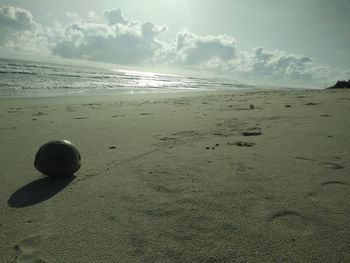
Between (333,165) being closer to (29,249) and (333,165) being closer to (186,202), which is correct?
(186,202)

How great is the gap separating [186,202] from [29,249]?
1.10 m

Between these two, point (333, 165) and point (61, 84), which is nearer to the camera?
point (333, 165)

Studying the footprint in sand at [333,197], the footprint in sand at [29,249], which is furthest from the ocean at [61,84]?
the footprint in sand at [333,197]

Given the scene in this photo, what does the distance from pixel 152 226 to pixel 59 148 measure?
1.41 metres

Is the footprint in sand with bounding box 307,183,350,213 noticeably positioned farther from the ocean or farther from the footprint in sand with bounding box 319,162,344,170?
the ocean

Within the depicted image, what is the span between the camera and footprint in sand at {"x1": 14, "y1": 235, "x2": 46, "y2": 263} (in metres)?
1.71

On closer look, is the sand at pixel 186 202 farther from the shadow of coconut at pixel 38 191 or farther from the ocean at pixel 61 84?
the ocean at pixel 61 84

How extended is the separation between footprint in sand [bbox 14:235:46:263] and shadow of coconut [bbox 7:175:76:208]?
56 centimetres

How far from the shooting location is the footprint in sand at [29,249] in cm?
171

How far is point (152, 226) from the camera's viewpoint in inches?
79.8

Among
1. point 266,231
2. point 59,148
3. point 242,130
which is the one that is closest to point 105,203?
point 59,148

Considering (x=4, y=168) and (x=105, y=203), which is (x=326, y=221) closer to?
(x=105, y=203)

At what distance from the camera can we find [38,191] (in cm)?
266

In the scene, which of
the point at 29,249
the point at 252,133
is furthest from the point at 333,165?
the point at 29,249
